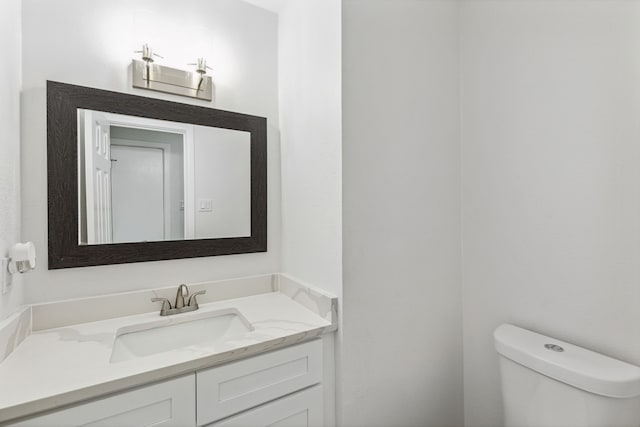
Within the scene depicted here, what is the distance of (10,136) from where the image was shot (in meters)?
1.01

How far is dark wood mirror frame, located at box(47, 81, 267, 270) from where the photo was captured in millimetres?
1145

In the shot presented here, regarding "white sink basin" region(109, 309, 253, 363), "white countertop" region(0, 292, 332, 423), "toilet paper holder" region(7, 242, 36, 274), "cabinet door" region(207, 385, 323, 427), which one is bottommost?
"cabinet door" region(207, 385, 323, 427)

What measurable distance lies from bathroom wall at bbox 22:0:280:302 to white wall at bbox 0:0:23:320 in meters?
0.04

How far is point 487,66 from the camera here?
1.35m

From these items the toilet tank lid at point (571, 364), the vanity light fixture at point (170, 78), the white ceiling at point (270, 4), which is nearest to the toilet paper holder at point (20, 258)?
the vanity light fixture at point (170, 78)

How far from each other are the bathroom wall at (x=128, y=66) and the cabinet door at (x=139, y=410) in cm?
58

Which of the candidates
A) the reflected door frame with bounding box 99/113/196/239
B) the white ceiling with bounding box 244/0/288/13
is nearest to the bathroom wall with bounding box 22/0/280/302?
the white ceiling with bounding box 244/0/288/13

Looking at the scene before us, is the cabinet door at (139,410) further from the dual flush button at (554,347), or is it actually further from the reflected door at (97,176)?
the dual flush button at (554,347)

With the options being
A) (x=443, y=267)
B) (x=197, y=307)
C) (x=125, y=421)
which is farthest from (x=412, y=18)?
(x=125, y=421)

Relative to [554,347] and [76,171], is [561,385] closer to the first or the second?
[554,347]

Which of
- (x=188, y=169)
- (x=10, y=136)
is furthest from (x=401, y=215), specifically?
(x=10, y=136)

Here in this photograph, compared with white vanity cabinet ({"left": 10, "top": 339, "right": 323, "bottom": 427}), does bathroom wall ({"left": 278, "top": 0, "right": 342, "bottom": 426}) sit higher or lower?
higher

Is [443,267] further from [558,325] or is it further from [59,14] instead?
[59,14]

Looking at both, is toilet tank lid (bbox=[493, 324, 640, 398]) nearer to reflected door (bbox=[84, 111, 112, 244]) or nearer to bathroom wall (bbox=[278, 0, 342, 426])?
bathroom wall (bbox=[278, 0, 342, 426])
